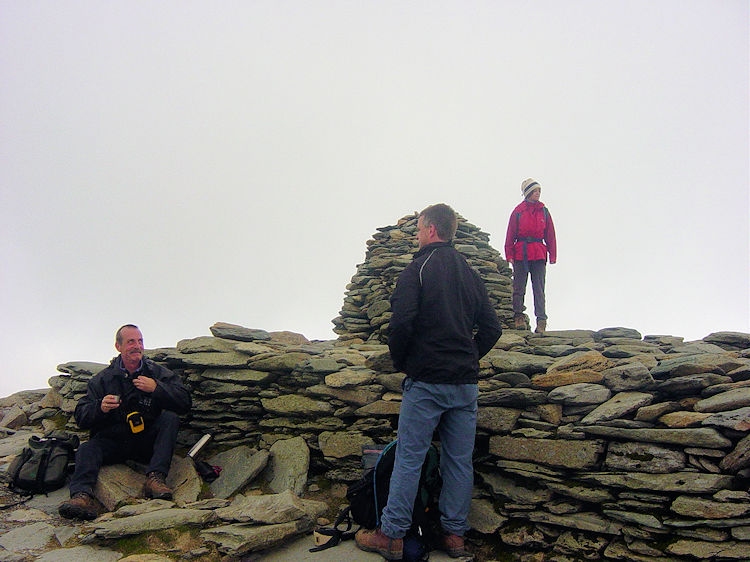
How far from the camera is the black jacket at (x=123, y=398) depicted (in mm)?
6926

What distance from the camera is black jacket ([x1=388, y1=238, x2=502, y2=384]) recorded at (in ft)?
17.1

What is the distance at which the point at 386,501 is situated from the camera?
5582mm

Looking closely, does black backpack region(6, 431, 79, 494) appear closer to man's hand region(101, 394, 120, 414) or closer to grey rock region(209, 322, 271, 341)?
man's hand region(101, 394, 120, 414)

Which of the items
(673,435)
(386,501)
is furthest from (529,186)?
(386,501)

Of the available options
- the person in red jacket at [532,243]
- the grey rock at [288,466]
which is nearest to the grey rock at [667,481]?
the grey rock at [288,466]

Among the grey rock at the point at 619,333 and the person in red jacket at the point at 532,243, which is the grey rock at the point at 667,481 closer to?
the grey rock at the point at 619,333

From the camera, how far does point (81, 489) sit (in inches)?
255

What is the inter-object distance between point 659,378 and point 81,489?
26.0 ft

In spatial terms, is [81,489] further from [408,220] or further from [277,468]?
[408,220]

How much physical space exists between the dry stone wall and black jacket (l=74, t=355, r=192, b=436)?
1.20 meters

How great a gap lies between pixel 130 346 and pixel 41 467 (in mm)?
2183

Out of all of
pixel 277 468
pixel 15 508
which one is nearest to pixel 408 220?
pixel 277 468

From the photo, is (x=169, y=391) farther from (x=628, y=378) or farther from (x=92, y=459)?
(x=628, y=378)

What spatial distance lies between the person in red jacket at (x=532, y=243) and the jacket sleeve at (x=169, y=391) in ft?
25.7
